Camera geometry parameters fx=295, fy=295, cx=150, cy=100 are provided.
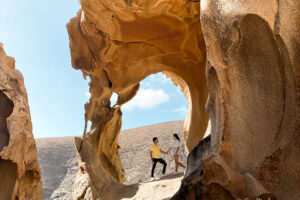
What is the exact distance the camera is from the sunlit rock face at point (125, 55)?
4.56m

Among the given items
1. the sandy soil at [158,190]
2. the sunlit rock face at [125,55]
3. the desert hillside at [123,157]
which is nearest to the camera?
the sandy soil at [158,190]

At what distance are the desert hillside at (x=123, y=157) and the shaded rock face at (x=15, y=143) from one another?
7332 millimetres

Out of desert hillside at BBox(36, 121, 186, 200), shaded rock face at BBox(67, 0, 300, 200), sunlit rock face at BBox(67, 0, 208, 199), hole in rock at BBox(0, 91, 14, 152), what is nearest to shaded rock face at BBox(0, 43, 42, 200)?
hole in rock at BBox(0, 91, 14, 152)

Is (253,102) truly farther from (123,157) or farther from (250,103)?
(123,157)

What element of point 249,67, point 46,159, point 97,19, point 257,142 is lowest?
point 46,159

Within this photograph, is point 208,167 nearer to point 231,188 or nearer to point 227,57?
point 231,188

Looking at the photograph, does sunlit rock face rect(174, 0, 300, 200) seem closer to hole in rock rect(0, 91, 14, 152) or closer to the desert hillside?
hole in rock rect(0, 91, 14, 152)

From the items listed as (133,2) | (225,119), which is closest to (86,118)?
(133,2)

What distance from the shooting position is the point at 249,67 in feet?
6.45

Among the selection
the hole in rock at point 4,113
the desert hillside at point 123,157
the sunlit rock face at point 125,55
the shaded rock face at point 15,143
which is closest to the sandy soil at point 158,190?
the sunlit rock face at point 125,55

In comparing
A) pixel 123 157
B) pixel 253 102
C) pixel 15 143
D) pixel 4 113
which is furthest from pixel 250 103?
pixel 123 157

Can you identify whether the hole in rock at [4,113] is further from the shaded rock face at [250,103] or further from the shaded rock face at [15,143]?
the shaded rock face at [250,103]

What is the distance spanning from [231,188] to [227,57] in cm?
86

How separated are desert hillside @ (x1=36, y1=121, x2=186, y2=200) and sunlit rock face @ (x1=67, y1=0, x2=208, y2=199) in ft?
18.0
